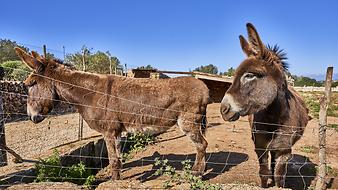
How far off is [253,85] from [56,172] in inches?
132

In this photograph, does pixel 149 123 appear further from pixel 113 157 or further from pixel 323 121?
pixel 323 121

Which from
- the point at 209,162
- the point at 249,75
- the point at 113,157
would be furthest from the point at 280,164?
the point at 113,157

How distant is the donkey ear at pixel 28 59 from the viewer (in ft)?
15.6

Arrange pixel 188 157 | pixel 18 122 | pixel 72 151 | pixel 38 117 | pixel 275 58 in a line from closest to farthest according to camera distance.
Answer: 1. pixel 275 58
2. pixel 38 117
3. pixel 72 151
4. pixel 188 157
5. pixel 18 122

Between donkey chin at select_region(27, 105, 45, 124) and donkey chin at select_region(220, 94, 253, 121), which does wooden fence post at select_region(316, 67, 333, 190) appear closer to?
donkey chin at select_region(220, 94, 253, 121)

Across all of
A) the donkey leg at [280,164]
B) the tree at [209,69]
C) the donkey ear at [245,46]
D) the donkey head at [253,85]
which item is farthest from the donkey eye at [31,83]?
the tree at [209,69]

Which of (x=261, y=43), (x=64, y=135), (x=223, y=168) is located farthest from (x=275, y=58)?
(x=64, y=135)

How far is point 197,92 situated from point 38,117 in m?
2.87

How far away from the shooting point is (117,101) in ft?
16.5

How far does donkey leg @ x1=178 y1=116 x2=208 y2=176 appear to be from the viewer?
16.4 ft

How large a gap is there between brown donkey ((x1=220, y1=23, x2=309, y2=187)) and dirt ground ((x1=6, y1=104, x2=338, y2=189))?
948mm

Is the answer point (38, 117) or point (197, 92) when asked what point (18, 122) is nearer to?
point (38, 117)

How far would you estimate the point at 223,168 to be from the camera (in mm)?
5766

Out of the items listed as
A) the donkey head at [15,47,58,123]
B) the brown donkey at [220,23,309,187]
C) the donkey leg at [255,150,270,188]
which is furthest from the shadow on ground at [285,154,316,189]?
the donkey head at [15,47,58,123]
